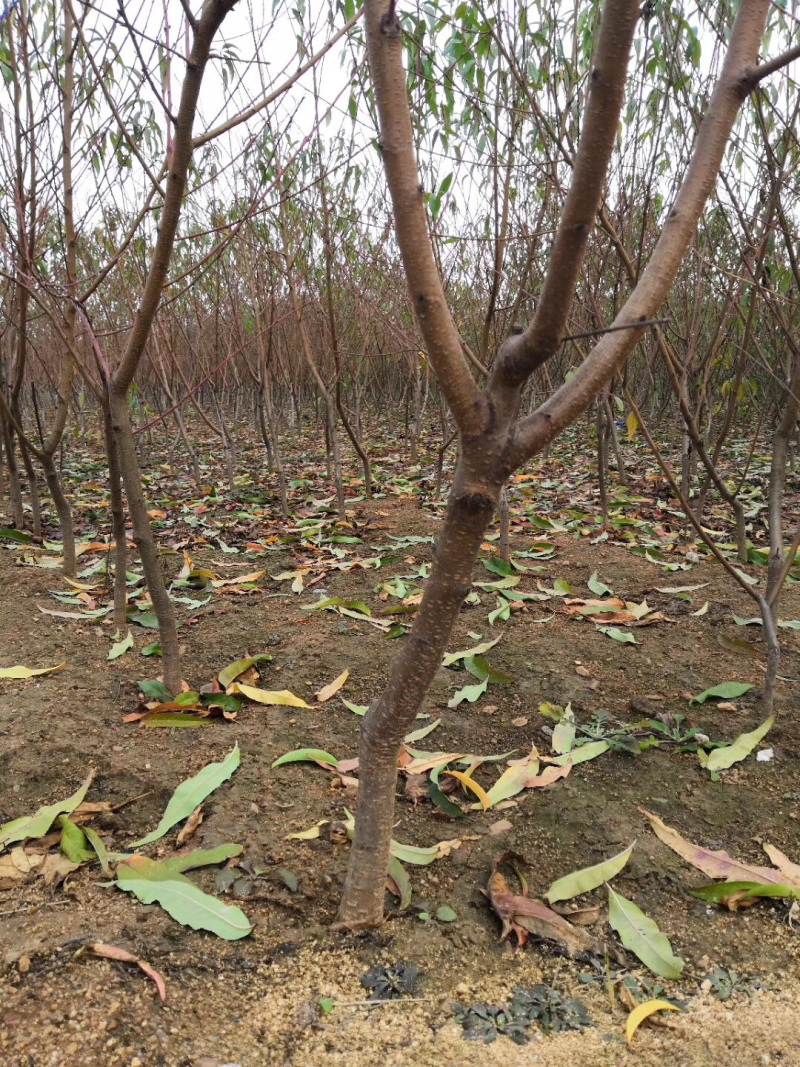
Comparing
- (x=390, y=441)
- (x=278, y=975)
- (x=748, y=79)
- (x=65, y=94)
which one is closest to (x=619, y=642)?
(x=278, y=975)

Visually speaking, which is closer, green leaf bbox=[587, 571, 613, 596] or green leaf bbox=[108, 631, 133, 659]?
green leaf bbox=[108, 631, 133, 659]

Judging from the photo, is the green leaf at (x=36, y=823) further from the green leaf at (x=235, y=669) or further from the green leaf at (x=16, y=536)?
the green leaf at (x=16, y=536)

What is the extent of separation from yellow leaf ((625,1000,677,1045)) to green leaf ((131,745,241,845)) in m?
0.98

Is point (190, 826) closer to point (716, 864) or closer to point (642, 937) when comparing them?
point (642, 937)

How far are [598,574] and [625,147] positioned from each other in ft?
6.32

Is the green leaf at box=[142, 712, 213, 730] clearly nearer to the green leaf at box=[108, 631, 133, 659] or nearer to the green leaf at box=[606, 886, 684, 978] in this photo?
the green leaf at box=[108, 631, 133, 659]

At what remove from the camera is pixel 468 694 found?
89.3 inches

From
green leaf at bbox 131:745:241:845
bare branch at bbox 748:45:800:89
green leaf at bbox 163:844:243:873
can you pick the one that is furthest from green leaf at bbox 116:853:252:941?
bare branch at bbox 748:45:800:89

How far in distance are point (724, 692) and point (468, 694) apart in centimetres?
76

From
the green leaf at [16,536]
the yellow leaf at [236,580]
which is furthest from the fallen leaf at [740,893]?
the green leaf at [16,536]

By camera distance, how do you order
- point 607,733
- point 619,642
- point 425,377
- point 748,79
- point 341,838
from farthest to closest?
point 425,377 → point 619,642 → point 607,733 → point 341,838 → point 748,79

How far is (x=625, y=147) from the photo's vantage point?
10.9 feet

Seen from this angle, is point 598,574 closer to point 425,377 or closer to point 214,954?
point 214,954

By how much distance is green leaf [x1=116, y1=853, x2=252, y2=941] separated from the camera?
135cm
